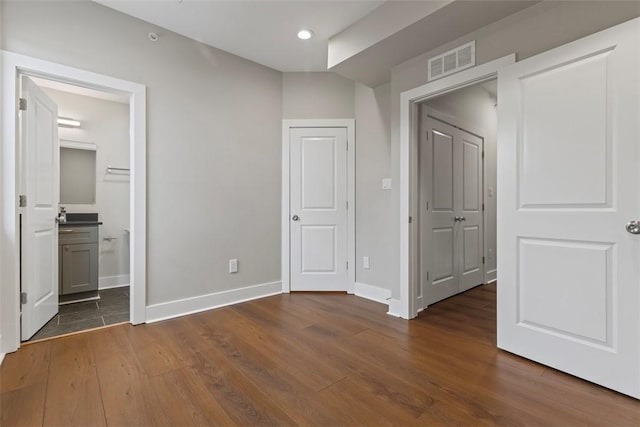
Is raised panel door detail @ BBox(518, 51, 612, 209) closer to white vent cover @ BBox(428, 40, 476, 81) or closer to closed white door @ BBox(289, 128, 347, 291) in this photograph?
white vent cover @ BBox(428, 40, 476, 81)

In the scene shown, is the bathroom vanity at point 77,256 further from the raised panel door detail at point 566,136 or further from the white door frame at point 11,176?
the raised panel door detail at point 566,136

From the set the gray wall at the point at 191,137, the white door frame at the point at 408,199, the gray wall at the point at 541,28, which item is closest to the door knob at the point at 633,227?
the gray wall at the point at 541,28

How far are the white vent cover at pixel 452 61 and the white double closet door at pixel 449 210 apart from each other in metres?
0.48

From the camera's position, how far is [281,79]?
11.7 feet

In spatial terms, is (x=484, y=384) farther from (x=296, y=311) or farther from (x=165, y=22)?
(x=165, y=22)

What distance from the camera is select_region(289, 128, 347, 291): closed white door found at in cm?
354

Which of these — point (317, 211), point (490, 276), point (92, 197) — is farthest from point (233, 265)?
point (490, 276)

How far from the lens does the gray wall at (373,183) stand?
3225mm

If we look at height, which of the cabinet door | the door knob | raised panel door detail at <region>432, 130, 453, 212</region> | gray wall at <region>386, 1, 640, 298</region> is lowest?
the cabinet door

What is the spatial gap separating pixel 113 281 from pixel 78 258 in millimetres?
695

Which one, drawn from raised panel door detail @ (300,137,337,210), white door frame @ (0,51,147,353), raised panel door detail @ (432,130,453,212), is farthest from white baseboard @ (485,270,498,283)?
white door frame @ (0,51,147,353)

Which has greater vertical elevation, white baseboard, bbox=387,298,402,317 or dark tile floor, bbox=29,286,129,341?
white baseboard, bbox=387,298,402,317

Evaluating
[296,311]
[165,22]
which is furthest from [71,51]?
[296,311]

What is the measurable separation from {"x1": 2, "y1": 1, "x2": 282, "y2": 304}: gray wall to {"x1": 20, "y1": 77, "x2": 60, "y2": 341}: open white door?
50 centimetres
